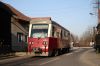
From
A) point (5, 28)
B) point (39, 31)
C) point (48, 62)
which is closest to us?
point (48, 62)

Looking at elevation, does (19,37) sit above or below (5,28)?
below

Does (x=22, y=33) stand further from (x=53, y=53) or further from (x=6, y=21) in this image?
(x=53, y=53)

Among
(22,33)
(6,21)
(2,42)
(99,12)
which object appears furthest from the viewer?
(99,12)

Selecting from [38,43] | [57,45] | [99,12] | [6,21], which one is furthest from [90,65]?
[99,12]

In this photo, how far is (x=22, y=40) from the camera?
50.6 m

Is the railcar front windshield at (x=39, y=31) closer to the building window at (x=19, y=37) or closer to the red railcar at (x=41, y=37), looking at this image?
the red railcar at (x=41, y=37)

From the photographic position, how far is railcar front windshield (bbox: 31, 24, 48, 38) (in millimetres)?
31175

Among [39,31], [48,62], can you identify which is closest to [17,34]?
[39,31]

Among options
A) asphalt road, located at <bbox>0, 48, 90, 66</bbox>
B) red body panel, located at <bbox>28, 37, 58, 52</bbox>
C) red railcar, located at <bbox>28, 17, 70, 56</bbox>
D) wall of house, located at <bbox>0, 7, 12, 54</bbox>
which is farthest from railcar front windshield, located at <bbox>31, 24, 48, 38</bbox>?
wall of house, located at <bbox>0, 7, 12, 54</bbox>

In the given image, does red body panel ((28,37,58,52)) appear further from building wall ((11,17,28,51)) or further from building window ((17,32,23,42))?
building window ((17,32,23,42))

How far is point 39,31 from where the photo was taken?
31.3 m

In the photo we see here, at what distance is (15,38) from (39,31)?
679 inches

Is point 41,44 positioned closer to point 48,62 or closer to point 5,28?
point 48,62

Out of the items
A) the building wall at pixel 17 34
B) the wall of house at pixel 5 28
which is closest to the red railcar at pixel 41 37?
the wall of house at pixel 5 28
